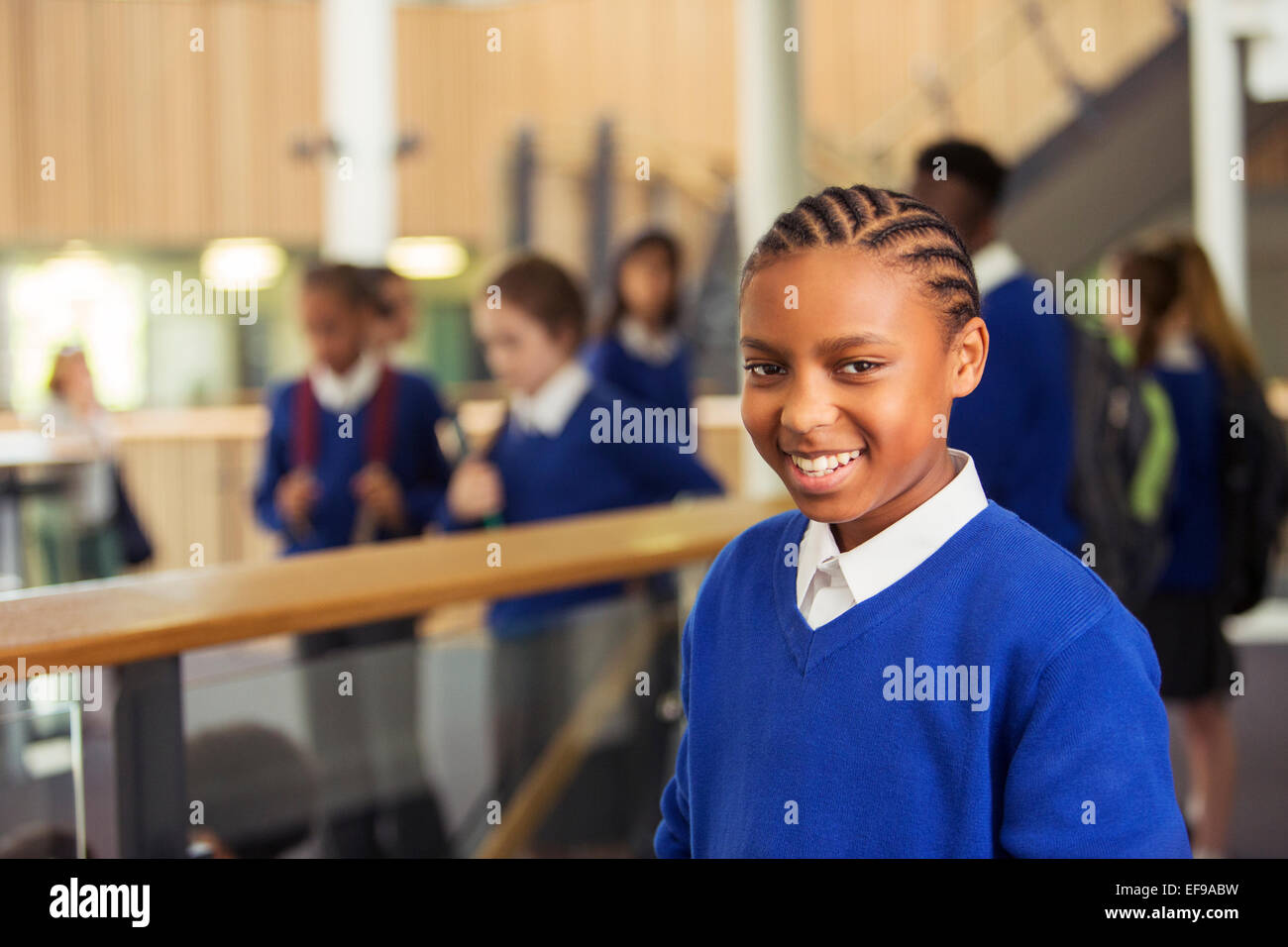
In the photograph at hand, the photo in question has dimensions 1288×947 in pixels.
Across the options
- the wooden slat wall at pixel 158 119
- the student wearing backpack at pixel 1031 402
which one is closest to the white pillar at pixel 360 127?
the wooden slat wall at pixel 158 119

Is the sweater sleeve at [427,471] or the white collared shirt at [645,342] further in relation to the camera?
the white collared shirt at [645,342]

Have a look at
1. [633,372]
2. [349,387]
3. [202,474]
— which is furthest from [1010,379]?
[202,474]

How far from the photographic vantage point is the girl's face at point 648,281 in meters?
4.04

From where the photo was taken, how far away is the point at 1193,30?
22.6 ft

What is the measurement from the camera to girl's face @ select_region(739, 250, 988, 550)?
2.20 ft

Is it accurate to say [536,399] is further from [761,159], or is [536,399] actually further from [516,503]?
[761,159]

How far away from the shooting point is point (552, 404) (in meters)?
2.53

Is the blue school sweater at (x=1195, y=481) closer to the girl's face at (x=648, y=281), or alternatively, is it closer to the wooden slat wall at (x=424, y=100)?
the girl's face at (x=648, y=281)

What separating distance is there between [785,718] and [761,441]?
17cm

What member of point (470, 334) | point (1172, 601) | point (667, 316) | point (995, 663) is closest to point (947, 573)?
point (995, 663)

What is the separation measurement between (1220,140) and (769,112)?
4.67m

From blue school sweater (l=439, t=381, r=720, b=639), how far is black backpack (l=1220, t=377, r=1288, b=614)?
135 centimetres

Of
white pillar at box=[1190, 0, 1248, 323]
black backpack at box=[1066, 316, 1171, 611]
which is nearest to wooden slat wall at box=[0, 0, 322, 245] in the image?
white pillar at box=[1190, 0, 1248, 323]

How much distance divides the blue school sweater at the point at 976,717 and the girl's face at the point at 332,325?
254 cm
